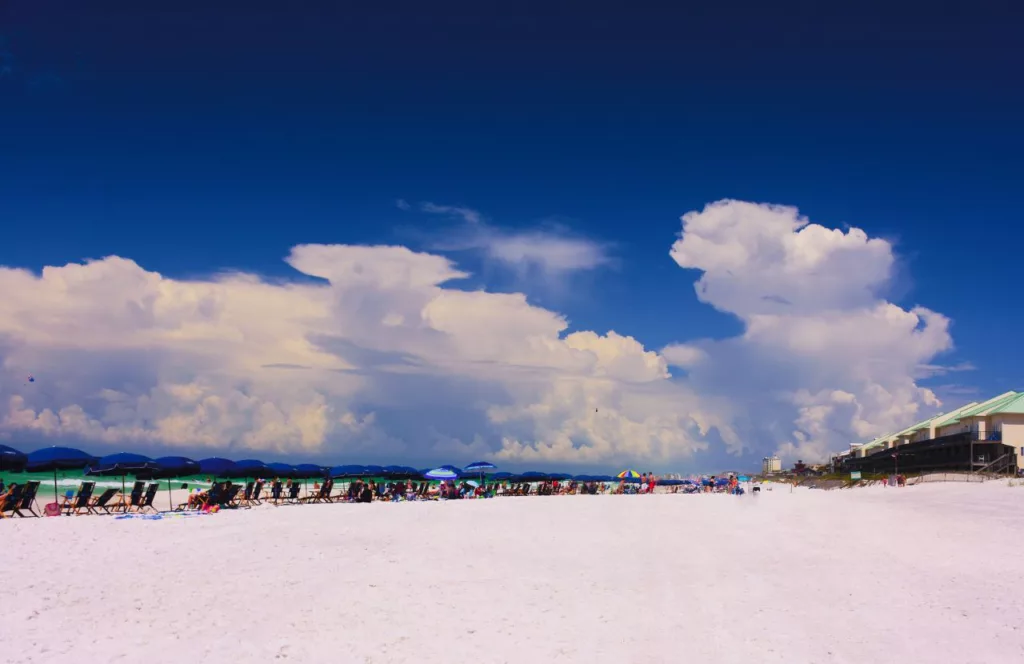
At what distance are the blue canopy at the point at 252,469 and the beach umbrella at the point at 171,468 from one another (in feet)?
19.5

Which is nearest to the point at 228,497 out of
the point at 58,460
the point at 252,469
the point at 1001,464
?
the point at 58,460

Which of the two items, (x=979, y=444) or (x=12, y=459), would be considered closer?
(x=12, y=459)

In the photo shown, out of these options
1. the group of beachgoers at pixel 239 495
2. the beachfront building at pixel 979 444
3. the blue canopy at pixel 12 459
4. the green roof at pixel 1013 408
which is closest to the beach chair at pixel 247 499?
the group of beachgoers at pixel 239 495

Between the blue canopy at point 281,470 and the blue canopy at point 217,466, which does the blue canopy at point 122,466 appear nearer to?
the blue canopy at point 217,466

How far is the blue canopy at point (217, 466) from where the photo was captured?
29.9 m

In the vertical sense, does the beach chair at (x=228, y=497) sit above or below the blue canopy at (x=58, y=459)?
below

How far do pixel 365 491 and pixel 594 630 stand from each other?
1036 inches

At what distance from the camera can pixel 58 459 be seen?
2461cm

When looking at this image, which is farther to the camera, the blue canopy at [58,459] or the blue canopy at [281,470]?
the blue canopy at [281,470]

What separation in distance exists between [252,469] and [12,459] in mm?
16895

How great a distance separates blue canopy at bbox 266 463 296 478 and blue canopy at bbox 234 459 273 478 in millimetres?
294

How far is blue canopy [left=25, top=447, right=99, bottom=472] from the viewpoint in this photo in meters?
23.8

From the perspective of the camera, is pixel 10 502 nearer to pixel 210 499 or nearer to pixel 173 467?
pixel 210 499

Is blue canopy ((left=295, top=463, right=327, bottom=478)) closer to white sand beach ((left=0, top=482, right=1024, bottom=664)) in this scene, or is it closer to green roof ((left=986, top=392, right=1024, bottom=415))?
white sand beach ((left=0, top=482, right=1024, bottom=664))
